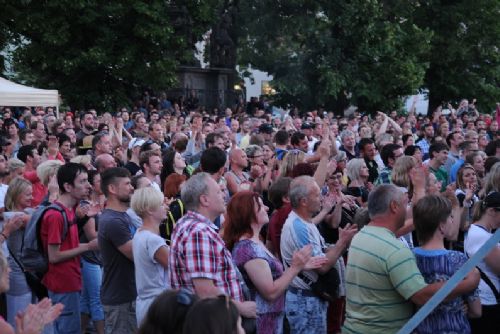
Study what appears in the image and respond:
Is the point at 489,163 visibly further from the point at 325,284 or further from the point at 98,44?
the point at 98,44

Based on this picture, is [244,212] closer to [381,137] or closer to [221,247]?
[221,247]

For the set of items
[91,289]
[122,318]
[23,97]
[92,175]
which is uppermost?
[23,97]

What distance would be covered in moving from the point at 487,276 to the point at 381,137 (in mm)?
7470

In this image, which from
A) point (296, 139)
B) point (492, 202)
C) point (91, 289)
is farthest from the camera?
point (296, 139)

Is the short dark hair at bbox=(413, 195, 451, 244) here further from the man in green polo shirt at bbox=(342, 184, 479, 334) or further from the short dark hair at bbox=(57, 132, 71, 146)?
the short dark hair at bbox=(57, 132, 71, 146)

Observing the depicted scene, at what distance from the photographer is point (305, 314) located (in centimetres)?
625

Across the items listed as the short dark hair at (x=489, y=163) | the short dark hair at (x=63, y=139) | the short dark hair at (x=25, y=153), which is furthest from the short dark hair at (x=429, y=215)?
the short dark hair at (x=63, y=139)

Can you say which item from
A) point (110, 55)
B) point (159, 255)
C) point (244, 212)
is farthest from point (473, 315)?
point (110, 55)

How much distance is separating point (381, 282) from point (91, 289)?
3.65 meters

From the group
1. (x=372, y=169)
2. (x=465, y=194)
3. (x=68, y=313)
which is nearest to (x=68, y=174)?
(x=68, y=313)

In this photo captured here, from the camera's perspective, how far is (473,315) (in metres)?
5.21

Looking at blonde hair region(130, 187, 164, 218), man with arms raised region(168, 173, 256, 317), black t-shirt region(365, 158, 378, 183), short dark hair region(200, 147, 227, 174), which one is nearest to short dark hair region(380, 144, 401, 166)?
black t-shirt region(365, 158, 378, 183)

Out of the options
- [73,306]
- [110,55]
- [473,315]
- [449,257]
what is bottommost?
[73,306]

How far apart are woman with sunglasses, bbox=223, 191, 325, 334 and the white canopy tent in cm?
1201
